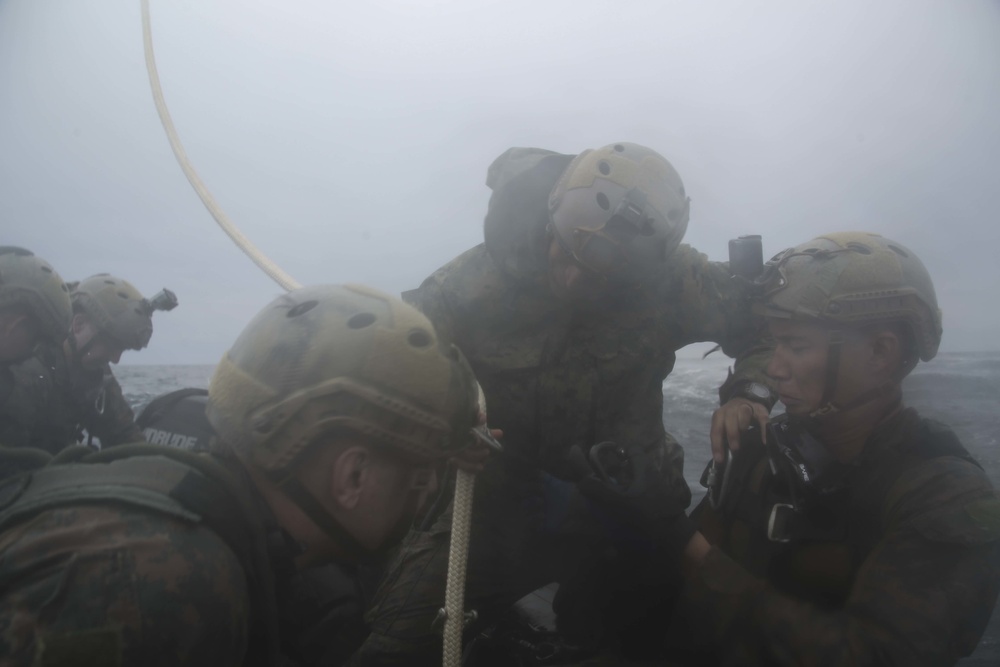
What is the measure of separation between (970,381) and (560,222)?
15.5ft

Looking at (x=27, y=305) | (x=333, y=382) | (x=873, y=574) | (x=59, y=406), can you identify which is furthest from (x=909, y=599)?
(x=59, y=406)

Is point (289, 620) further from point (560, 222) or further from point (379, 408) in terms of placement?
point (560, 222)

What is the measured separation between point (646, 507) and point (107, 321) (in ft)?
17.2

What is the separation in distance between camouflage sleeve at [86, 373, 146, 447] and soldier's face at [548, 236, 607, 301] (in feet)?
13.3

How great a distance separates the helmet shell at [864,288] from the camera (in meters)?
2.58

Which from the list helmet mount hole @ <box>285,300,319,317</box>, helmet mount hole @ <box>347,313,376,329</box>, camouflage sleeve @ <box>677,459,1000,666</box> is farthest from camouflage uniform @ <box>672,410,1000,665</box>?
helmet mount hole @ <box>285,300,319,317</box>

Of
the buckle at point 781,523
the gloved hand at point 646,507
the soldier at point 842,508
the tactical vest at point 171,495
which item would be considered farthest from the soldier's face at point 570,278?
the tactical vest at point 171,495

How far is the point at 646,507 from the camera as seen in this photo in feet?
8.01

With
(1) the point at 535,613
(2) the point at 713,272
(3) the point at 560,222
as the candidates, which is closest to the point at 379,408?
(3) the point at 560,222

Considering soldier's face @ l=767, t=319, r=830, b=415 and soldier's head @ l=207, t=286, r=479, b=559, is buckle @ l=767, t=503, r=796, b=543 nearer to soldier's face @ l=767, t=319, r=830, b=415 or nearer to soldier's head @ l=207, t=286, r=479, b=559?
soldier's face @ l=767, t=319, r=830, b=415

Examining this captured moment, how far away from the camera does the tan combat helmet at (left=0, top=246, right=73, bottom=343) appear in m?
4.38

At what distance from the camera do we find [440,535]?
3525 mm

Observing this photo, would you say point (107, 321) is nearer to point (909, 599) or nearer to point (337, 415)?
point (337, 415)

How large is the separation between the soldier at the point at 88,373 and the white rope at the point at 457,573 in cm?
347
